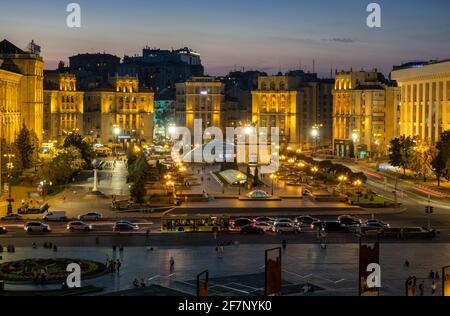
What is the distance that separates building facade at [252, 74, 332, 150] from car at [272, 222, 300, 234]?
5927 centimetres

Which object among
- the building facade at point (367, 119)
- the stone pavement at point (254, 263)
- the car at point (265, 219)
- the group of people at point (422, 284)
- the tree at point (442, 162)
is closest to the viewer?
the group of people at point (422, 284)

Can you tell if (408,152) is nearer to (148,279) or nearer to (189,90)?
(148,279)

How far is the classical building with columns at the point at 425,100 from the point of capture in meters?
69.1

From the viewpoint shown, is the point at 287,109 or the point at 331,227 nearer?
the point at 331,227

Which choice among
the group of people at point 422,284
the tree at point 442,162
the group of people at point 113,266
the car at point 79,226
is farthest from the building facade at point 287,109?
the group of people at point 422,284

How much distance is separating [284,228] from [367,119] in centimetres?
5357

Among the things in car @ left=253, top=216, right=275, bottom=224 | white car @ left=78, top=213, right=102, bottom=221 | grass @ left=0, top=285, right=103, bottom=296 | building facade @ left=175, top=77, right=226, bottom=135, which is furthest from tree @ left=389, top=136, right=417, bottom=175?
building facade @ left=175, top=77, right=226, bottom=135

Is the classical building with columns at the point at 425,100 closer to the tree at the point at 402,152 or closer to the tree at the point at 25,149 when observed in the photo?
the tree at the point at 402,152

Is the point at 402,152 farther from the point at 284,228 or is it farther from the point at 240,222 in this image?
the point at 284,228

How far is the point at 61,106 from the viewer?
96.2 meters

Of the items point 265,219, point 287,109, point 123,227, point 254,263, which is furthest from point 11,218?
point 287,109

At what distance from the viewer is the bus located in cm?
3709

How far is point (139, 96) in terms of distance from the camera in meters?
103

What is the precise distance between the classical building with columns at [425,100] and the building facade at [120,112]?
33.0 m
